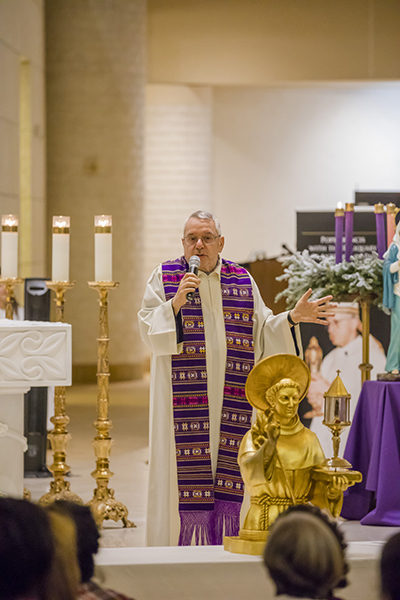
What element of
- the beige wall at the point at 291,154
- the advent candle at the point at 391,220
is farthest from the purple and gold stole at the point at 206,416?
the beige wall at the point at 291,154

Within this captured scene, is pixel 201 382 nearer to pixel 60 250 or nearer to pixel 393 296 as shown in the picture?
pixel 60 250

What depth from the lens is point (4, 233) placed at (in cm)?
454

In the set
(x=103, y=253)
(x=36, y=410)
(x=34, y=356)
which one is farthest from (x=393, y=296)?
(x=36, y=410)

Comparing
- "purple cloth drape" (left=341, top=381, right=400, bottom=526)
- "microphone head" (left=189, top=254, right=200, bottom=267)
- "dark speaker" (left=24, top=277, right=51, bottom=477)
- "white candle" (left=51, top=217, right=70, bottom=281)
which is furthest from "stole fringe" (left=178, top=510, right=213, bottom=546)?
"dark speaker" (left=24, top=277, right=51, bottom=477)

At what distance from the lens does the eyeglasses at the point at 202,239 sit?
3.95 metres

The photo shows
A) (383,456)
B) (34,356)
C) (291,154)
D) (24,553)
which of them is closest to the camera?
(24,553)

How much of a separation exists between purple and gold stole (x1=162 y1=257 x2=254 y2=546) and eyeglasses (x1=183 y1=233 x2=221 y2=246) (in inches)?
8.4

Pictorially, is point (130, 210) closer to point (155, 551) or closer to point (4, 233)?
point (4, 233)

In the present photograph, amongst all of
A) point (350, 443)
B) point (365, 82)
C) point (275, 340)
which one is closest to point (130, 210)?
point (365, 82)

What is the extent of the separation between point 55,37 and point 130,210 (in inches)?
108

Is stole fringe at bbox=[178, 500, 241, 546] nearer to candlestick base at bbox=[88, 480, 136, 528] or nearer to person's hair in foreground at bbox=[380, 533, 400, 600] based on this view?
candlestick base at bbox=[88, 480, 136, 528]

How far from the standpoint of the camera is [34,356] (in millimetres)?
3355

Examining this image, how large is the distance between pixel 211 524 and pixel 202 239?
1.34 meters

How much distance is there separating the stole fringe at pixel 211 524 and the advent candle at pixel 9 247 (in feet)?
5.14
